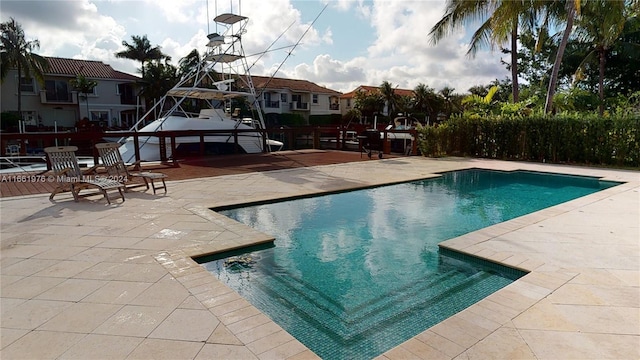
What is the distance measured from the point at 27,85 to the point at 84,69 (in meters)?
4.27

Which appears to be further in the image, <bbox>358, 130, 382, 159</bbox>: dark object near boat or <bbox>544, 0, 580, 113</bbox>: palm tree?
<bbox>358, 130, 382, 159</bbox>: dark object near boat

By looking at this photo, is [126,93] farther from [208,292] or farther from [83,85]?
[208,292]

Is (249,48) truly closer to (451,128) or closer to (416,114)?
(451,128)

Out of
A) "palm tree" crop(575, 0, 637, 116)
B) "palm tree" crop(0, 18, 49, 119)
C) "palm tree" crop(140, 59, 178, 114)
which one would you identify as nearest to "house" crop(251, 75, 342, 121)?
"palm tree" crop(140, 59, 178, 114)

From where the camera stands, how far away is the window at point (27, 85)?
29.2 metres

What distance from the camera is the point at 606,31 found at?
1342 centimetres

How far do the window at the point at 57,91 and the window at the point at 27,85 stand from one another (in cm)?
88

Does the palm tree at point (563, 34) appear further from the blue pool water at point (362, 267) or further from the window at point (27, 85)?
the window at point (27, 85)

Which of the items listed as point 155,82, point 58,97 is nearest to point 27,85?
point 58,97

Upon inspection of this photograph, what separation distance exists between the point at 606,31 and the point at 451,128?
635 centimetres

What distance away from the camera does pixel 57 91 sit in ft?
100

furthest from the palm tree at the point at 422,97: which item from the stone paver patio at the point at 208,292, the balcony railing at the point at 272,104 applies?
the stone paver patio at the point at 208,292

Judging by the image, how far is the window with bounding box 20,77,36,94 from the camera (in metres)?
29.2

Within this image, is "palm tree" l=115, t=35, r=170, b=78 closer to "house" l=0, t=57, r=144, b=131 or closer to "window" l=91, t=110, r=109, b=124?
"house" l=0, t=57, r=144, b=131
